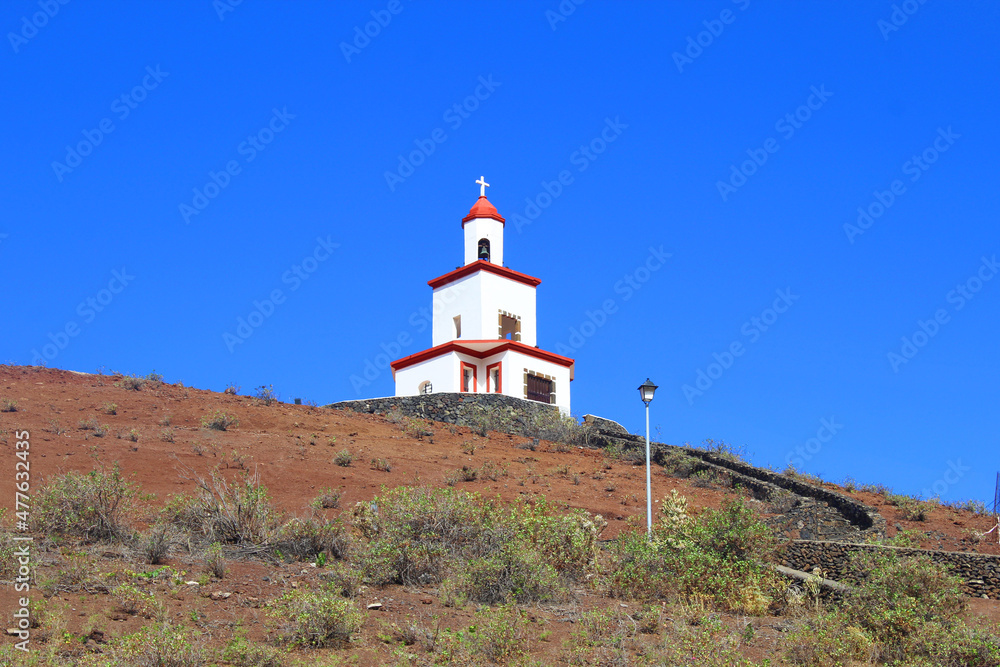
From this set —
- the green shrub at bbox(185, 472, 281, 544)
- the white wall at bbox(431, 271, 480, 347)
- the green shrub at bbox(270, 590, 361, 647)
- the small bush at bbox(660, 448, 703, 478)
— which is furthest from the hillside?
the white wall at bbox(431, 271, 480, 347)

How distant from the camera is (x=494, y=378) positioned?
35062 millimetres

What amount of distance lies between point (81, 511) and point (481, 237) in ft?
82.6

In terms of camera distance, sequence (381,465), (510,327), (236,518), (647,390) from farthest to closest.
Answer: (510,327) → (381,465) → (647,390) → (236,518)

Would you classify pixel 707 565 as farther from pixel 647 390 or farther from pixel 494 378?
pixel 494 378

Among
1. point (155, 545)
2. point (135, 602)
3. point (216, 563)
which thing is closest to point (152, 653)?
point (135, 602)

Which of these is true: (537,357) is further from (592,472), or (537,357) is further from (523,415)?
(592,472)

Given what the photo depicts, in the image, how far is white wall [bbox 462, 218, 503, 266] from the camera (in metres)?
37.0

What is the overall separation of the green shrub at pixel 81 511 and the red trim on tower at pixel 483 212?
25.0 metres

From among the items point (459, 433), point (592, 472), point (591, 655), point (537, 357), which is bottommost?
point (591, 655)

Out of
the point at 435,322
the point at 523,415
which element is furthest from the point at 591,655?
the point at 435,322

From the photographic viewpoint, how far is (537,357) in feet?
116

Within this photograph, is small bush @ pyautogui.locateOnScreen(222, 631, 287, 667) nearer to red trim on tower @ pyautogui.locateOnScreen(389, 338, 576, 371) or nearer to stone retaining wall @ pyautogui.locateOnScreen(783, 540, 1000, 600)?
stone retaining wall @ pyautogui.locateOnScreen(783, 540, 1000, 600)

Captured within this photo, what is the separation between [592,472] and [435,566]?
1220cm

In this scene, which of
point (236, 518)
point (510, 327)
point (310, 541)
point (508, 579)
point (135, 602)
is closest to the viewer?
point (135, 602)
